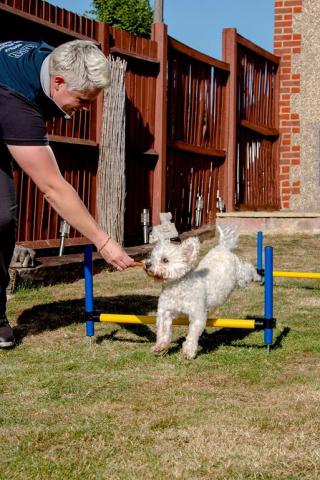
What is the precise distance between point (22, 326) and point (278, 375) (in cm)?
234

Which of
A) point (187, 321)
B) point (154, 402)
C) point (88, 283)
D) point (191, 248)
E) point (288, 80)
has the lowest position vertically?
point (154, 402)

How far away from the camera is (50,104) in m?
4.68

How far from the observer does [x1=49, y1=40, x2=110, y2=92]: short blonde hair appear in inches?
172

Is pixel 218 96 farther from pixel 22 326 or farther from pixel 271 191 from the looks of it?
pixel 22 326

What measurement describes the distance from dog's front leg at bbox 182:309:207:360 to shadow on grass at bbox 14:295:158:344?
74 cm

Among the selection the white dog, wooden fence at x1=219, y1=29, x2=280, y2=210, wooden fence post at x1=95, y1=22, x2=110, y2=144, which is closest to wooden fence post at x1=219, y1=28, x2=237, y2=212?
wooden fence at x1=219, y1=29, x2=280, y2=210

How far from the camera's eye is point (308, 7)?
15.1m

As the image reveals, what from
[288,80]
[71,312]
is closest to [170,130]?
[288,80]

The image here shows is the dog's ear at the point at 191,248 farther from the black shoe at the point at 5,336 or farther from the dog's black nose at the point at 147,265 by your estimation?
the black shoe at the point at 5,336

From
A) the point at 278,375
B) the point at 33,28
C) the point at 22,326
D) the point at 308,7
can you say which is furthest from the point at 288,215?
the point at 278,375

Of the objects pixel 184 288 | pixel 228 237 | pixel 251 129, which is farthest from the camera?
pixel 251 129

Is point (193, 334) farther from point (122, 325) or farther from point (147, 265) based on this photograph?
point (122, 325)

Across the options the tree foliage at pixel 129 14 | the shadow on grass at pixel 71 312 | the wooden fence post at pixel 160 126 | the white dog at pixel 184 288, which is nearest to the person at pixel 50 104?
the white dog at pixel 184 288

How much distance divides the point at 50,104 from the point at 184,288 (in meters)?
1.51
